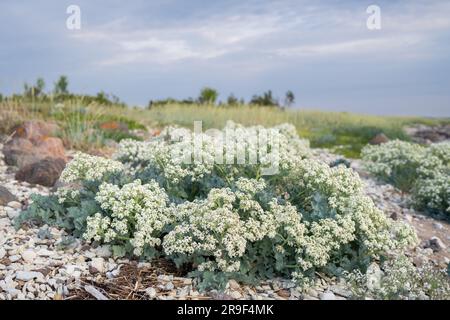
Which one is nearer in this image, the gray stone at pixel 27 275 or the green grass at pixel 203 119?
the gray stone at pixel 27 275

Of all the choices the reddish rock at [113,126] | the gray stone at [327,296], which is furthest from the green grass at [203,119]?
the gray stone at [327,296]

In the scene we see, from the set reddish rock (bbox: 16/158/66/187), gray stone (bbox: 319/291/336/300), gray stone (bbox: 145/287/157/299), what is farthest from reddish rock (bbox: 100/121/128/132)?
gray stone (bbox: 319/291/336/300)

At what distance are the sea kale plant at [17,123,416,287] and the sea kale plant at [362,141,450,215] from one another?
1.98 metres

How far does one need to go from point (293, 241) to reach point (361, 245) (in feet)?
1.88

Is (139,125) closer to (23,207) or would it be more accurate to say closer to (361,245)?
(23,207)

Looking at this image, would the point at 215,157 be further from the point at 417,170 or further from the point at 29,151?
the point at 29,151

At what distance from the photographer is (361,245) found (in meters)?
3.96

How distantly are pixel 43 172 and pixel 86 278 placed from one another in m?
2.70

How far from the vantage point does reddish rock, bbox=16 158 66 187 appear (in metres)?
6.12

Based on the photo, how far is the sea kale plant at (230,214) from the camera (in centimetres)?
362

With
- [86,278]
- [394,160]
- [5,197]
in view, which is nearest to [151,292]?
[86,278]

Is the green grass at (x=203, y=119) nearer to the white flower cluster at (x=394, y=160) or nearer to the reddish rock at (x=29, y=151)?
the reddish rock at (x=29, y=151)

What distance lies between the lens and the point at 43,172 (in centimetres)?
612

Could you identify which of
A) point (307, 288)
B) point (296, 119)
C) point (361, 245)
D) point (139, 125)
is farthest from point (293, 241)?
point (296, 119)
